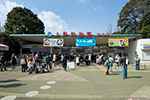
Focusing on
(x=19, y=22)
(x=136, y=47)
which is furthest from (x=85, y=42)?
(x=19, y=22)

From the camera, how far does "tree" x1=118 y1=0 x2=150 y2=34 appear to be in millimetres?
20156

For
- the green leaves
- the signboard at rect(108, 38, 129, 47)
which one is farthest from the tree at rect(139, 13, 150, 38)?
the signboard at rect(108, 38, 129, 47)

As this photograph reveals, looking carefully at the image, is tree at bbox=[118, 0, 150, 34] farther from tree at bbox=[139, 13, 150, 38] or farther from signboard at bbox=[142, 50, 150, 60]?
signboard at bbox=[142, 50, 150, 60]

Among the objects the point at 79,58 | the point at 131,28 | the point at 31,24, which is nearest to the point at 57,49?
the point at 79,58

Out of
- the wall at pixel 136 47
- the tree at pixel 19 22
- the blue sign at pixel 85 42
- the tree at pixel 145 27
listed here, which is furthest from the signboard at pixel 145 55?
the tree at pixel 19 22

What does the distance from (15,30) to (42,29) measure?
905 centimetres

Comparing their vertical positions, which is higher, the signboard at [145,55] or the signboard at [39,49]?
the signboard at [39,49]

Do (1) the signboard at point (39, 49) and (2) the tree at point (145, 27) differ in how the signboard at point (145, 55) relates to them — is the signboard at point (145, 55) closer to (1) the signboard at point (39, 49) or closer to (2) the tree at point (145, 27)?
(2) the tree at point (145, 27)

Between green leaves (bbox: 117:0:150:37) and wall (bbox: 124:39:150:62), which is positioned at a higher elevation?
green leaves (bbox: 117:0:150:37)

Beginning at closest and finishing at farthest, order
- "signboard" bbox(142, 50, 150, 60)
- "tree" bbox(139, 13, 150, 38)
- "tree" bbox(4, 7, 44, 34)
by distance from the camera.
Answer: "signboard" bbox(142, 50, 150, 60) < "tree" bbox(139, 13, 150, 38) < "tree" bbox(4, 7, 44, 34)

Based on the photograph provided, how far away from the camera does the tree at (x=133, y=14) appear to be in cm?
2016

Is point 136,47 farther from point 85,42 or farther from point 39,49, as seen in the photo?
point 39,49

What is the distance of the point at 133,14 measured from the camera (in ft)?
72.3

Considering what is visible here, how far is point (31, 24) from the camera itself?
2614 centimetres
